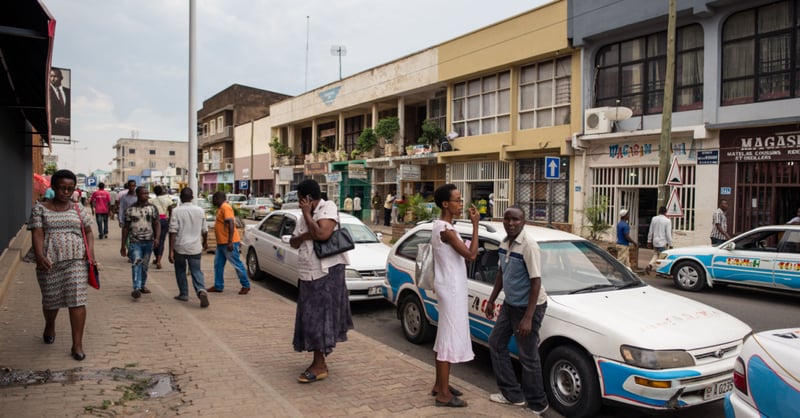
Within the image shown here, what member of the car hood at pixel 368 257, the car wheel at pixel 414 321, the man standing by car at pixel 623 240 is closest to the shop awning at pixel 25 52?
the car wheel at pixel 414 321

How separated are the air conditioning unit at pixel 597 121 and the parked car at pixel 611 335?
13.0 meters

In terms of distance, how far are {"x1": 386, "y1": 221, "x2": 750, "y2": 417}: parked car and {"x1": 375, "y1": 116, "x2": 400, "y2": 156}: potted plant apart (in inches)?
892

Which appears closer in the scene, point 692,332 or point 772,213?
point 692,332

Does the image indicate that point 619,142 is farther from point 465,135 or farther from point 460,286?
point 460,286

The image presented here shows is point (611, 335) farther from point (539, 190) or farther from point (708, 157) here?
point (539, 190)

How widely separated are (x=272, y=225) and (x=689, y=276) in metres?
8.55

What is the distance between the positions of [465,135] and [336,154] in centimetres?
1216

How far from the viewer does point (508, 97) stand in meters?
21.6

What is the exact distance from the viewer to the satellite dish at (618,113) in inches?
667

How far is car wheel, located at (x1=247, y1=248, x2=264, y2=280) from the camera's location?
1067cm

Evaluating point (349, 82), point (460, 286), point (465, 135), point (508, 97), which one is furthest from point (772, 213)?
point (349, 82)

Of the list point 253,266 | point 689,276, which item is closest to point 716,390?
point 689,276

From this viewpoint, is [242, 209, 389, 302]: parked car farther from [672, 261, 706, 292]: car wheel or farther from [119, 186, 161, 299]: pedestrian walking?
[672, 261, 706, 292]: car wheel

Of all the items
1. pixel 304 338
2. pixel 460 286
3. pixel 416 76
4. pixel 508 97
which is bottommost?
pixel 304 338
